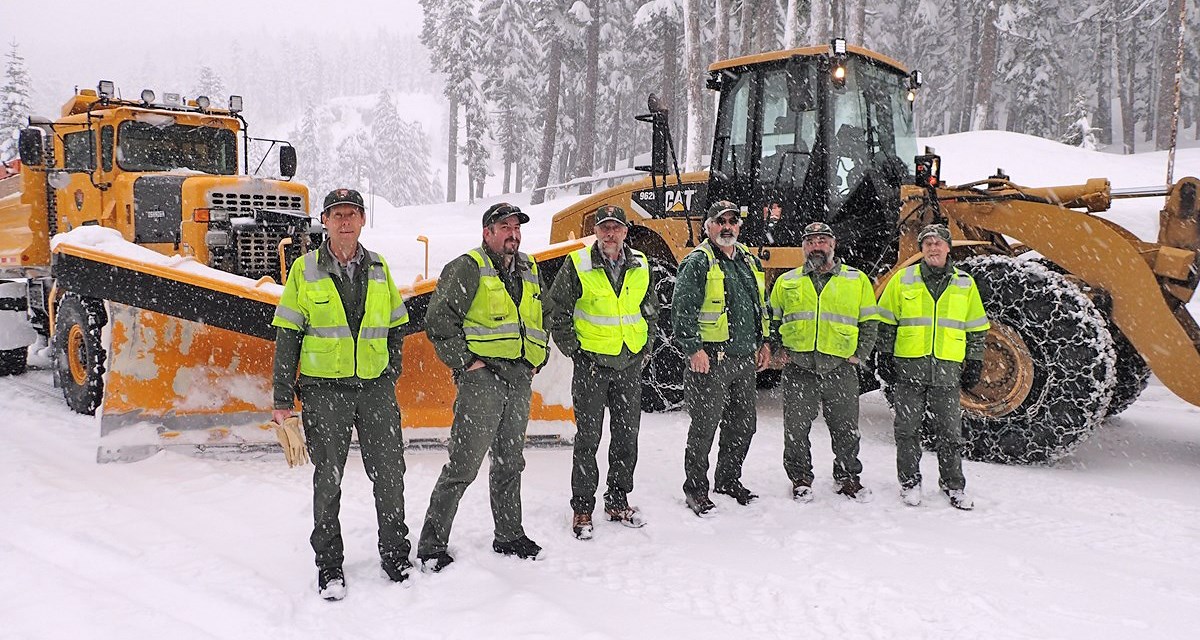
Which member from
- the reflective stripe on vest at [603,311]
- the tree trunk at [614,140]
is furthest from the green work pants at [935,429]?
the tree trunk at [614,140]

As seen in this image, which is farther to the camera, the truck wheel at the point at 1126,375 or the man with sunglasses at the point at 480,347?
the truck wheel at the point at 1126,375

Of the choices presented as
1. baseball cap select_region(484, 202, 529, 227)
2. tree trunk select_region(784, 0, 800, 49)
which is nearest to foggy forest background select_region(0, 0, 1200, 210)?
tree trunk select_region(784, 0, 800, 49)

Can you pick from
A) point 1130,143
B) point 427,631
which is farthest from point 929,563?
point 1130,143

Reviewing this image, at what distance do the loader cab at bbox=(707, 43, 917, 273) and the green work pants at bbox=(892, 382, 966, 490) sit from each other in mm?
1775

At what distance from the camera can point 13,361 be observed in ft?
30.4

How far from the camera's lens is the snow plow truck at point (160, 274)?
5.52 meters

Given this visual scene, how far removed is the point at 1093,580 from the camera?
12.8ft

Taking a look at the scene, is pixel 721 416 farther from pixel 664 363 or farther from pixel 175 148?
pixel 175 148

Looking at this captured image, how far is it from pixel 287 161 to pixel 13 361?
402cm

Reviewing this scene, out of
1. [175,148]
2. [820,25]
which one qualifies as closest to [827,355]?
[175,148]

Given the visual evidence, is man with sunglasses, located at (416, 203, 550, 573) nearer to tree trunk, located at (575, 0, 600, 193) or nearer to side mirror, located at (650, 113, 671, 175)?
side mirror, located at (650, 113, 671, 175)

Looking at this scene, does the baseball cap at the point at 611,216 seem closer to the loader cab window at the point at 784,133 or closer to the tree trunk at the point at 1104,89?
the loader cab window at the point at 784,133

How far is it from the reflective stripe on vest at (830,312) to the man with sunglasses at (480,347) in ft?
6.64

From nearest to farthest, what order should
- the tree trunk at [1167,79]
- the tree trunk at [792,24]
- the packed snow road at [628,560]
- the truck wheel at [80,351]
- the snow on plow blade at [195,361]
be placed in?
1. the packed snow road at [628,560]
2. the snow on plow blade at [195,361]
3. the truck wheel at [80,351]
4. the tree trunk at [792,24]
5. the tree trunk at [1167,79]
